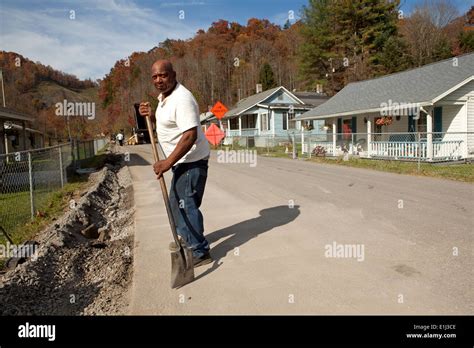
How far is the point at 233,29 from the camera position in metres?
68.6

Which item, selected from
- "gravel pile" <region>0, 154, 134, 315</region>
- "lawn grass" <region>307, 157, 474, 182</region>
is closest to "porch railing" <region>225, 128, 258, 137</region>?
"lawn grass" <region>307, 157, 474, 182</region>

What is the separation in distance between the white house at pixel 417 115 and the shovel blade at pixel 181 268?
38.1 feet

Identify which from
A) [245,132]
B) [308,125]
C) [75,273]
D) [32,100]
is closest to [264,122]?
[245,132]

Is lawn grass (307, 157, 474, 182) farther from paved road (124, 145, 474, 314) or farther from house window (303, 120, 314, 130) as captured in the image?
house window (303, 120, 314, 130)

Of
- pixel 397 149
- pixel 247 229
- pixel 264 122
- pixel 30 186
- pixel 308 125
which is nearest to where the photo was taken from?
pixel 247 229

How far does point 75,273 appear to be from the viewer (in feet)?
14.4

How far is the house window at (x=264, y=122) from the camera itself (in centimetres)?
3359

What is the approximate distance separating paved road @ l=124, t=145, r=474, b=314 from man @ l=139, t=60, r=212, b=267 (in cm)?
49

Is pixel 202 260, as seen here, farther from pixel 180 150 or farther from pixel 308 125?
pixel 308 125

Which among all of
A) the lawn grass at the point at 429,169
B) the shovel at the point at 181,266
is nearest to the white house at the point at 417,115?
the lawn grass at the point at 429,169

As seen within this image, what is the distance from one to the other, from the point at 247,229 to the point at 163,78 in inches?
111

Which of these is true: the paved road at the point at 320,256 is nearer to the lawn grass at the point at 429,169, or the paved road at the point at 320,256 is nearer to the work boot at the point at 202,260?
the work boot at the point at 202,260

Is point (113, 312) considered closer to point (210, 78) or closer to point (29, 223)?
point (29, 223)

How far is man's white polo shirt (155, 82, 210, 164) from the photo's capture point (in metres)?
3.56
